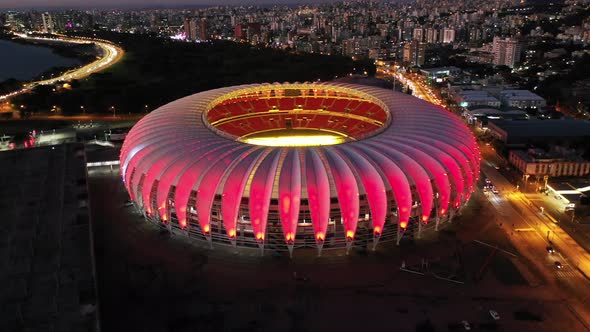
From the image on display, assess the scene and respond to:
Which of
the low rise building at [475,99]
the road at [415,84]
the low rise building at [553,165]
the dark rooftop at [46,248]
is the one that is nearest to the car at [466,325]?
the dark rooftop at [46,248]

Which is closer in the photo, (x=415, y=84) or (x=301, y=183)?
(x=301, y=183)

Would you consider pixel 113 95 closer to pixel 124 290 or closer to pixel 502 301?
pixel 124 290

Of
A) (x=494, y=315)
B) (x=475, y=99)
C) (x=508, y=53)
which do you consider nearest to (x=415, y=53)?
(x=508, y=53)

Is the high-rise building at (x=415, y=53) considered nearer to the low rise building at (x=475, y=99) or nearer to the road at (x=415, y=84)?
the road at (x=415, y=84)

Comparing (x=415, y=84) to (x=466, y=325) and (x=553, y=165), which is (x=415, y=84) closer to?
(x=553, y=165)

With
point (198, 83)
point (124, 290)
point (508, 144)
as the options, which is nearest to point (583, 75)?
point (508, 144)

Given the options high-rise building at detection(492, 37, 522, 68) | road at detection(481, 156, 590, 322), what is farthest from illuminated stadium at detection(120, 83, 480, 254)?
high-rise building at detection(492, 37, 522, 68)
